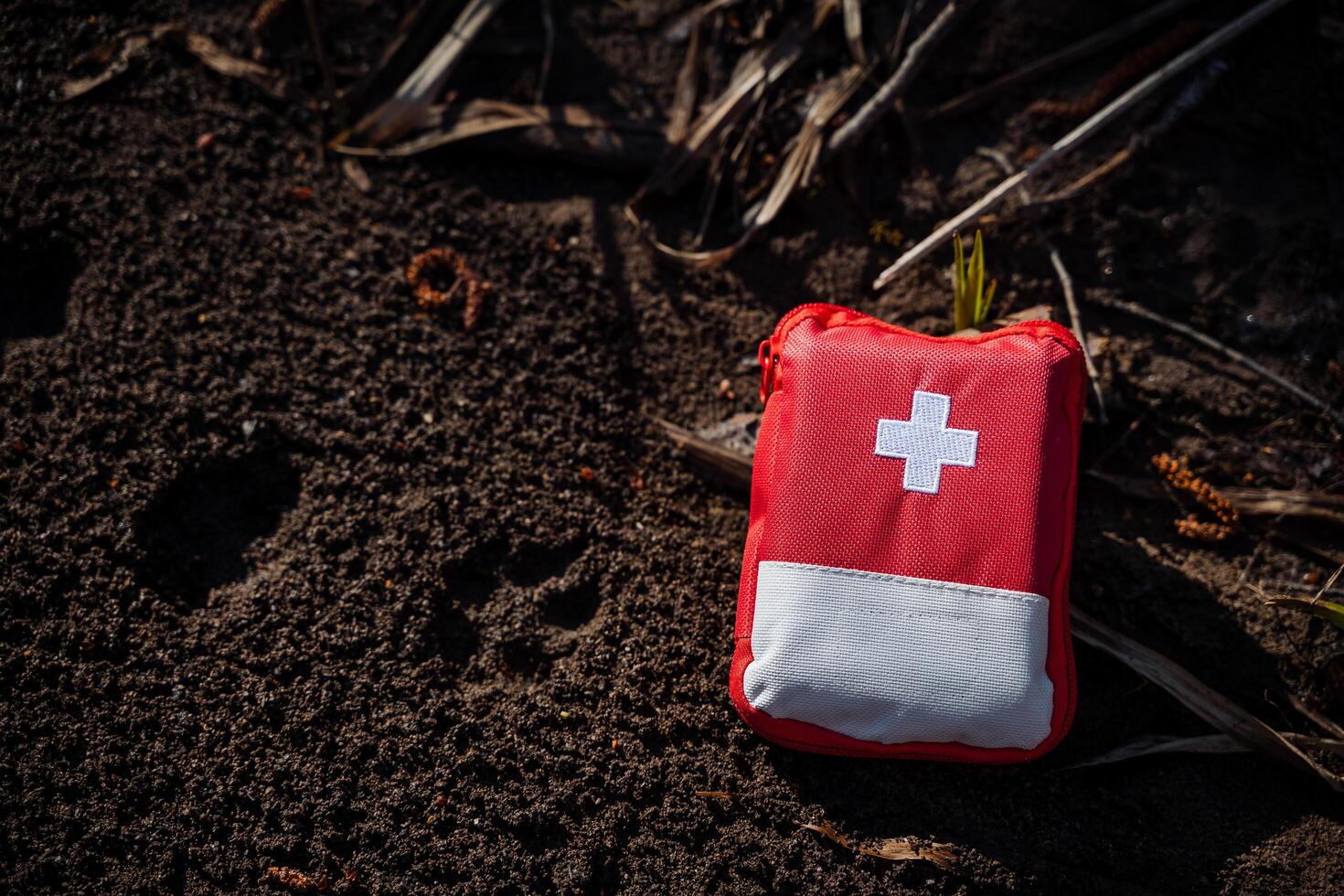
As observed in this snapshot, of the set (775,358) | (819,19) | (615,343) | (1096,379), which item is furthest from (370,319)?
(1096,379)

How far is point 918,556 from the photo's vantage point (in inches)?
71.5

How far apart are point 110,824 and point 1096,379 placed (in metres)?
2.44

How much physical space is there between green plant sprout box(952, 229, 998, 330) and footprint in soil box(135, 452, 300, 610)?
1658 mm

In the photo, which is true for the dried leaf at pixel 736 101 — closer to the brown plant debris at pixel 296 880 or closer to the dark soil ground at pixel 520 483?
the dark soil ground at pixel 520 483

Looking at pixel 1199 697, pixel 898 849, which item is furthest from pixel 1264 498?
pixel 898 849

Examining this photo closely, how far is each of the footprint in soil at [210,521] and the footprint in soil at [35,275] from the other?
588 millimetres

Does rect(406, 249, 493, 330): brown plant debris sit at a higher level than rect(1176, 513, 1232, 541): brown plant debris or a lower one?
higher

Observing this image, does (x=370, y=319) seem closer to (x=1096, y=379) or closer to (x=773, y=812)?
(x=773, y=812)

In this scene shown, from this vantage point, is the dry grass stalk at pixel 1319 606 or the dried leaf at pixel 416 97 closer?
the dry grass stalk at pixel 1319 606

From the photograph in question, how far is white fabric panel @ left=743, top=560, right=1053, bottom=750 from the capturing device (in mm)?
1756

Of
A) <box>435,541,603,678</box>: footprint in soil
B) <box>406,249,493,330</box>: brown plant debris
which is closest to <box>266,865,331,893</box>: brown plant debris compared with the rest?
<box>435,541,603,678</box>: footprint in soil

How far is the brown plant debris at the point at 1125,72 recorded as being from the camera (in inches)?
91.8

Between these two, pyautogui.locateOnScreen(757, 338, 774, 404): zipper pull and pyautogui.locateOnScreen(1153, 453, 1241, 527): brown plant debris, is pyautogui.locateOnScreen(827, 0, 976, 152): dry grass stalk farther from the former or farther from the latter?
pyautogui.locateOnScreen(1153, 453, 1241, 527): brown plant debris

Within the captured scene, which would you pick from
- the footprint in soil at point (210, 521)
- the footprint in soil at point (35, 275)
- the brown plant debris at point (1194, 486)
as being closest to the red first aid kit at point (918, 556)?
the brown plant debris at point (1194, 486)
